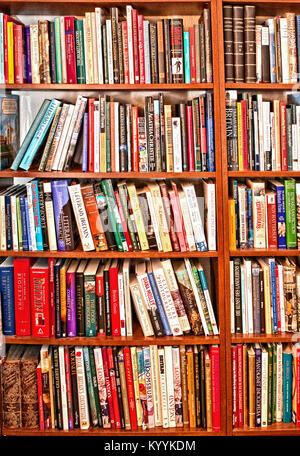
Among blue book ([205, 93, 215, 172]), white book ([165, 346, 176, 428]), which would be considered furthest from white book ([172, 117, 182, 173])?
white book ([165, 346, 176, 428])

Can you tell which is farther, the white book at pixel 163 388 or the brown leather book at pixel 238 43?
the white book at pixel 163 388

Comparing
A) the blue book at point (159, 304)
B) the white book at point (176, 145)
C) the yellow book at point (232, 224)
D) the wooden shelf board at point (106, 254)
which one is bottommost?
the blue book at point (159, 304)

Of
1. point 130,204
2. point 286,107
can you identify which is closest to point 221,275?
point 130,204

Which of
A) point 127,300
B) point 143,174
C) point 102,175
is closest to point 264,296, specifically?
point 127,300

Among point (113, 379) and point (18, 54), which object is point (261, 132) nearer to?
point (18, 54)

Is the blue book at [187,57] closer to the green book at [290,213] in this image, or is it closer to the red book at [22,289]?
the green book at [290,213]

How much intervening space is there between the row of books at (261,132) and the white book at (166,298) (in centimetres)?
45

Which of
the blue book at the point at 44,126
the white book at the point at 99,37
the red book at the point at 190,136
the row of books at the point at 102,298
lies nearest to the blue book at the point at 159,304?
the row of books at the point at 102,298

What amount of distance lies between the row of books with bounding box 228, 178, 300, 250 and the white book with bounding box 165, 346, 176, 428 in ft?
1.51

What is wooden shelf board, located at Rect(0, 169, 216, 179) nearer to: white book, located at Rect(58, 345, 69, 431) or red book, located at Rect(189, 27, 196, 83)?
red book, located at Rect(189, 27, 196, 83)

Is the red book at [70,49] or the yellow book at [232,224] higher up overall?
the red book at [70,49]

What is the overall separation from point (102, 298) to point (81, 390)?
0.35 metres

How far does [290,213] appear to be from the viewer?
7.20 ft

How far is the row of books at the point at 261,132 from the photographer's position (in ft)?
7.07
